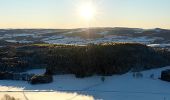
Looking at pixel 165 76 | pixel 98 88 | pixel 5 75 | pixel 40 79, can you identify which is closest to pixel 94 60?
pixel 40 79

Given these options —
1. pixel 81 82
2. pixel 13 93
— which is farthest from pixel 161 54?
pixel 13 93

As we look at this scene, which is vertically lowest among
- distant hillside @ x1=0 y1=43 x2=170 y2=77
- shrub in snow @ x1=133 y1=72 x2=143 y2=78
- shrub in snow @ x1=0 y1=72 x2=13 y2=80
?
shrub in snow @ x1=0 y1=72 x2=13 y2=80

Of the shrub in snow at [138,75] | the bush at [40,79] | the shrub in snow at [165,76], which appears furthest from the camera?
the shrub in snow at [138,75]

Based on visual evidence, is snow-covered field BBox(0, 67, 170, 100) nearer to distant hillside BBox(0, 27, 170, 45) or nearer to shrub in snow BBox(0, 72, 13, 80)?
shrub in snow BBox(0, 72, 13, 80)

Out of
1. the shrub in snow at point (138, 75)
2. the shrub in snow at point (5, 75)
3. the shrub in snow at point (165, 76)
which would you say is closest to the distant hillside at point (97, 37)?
the shrub in snow at point (5, 75)

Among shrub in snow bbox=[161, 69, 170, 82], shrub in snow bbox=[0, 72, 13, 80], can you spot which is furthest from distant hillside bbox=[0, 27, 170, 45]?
shrub in snow bbox=[161, 69, 170, 82]

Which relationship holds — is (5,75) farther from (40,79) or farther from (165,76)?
(165,76)

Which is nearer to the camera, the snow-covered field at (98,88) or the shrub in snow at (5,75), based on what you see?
the snow-covered field at (98,88)

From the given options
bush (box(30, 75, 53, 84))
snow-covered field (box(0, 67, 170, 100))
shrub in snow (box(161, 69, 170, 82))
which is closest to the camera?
snow-covered field (box(0, 67, 170, 100))

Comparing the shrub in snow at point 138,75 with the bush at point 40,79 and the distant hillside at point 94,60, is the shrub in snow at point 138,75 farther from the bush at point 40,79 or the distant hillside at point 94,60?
the bush at point 40,79
